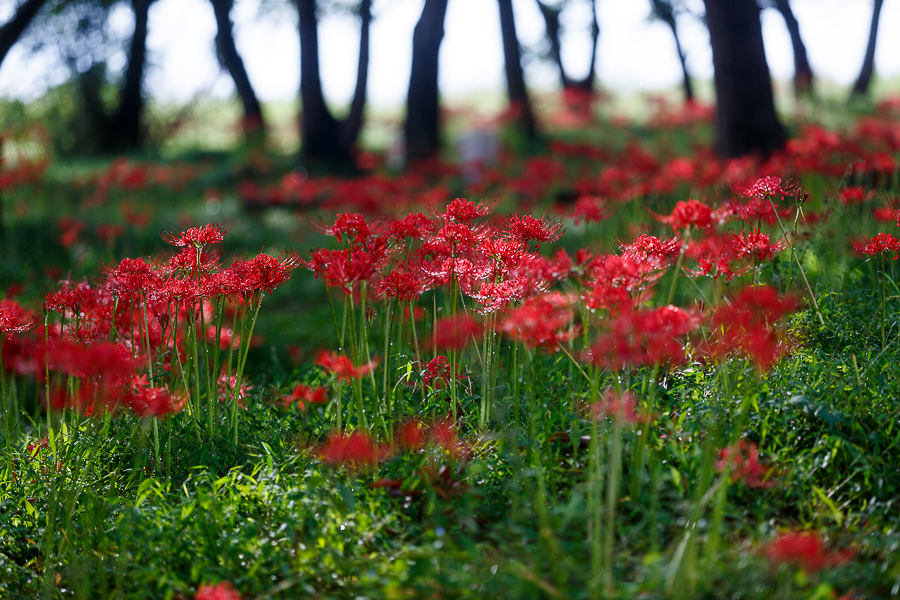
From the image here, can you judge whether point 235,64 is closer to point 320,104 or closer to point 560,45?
point 320,104

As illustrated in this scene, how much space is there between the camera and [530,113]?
13539mm

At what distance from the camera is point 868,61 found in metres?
14.2

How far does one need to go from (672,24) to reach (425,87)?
7.26 m

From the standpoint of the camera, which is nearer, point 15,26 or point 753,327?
point 753,327

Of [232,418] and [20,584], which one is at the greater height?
[232,418]

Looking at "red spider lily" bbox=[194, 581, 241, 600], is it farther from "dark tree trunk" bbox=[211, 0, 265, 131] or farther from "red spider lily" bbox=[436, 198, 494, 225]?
"dark tree trunk" bbox=[211, 0, 265, 131]

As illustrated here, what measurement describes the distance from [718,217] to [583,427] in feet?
3.07

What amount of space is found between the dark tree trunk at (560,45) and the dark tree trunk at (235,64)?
22.3 feet

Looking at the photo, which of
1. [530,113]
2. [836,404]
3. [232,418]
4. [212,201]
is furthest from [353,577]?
[530,113]

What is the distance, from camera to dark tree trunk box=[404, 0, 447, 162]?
973 cm

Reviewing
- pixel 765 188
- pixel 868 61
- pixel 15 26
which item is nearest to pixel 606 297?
pixel 765 188

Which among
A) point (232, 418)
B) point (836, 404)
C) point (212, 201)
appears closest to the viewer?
point (836, 404)

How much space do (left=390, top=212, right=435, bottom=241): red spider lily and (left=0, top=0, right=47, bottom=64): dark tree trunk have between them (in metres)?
4.03

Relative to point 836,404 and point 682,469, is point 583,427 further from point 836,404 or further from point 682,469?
point 836,404
